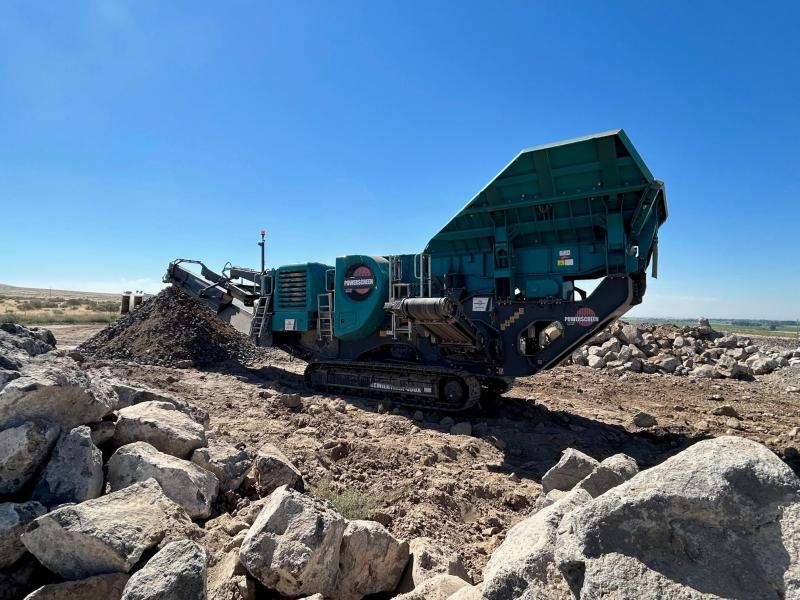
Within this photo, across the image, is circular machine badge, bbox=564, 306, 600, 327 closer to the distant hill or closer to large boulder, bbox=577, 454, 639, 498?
large boulder, bbox=577, 454, 639, 498

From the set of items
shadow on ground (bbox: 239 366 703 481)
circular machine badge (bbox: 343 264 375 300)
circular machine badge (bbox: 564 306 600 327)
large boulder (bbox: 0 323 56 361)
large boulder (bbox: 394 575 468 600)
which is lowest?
shadow on ground (bbox: 239 366 703 481)

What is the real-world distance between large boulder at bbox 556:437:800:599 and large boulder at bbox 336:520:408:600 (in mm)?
1394

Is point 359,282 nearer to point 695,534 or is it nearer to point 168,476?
point 168,476

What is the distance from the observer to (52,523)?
9.14 ft

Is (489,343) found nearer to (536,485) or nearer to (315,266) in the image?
(536,485)

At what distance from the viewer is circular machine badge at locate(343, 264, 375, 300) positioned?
940 cm

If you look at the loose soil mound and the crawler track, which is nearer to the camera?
the crawler track

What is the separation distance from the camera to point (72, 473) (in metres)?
3.49

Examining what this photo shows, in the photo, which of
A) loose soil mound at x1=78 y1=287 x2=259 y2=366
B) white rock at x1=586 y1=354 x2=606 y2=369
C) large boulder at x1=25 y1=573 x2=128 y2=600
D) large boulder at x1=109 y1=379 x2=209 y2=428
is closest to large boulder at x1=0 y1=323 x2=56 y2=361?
large boulder at x1=109 y1=379 x2=209 y2=428

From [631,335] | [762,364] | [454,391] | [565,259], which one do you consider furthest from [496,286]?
[762,364]

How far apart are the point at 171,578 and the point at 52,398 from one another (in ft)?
7.09

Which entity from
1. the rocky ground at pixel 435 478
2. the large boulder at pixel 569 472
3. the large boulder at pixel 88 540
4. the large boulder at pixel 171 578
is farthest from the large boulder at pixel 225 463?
the large boulder at pixel 569 472

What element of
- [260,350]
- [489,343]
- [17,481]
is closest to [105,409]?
[17,481]

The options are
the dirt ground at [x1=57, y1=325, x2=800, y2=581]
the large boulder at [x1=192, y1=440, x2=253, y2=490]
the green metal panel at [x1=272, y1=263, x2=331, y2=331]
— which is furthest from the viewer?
the green metal panel at [x1=272, y1=263, x2=331, y2=331]
